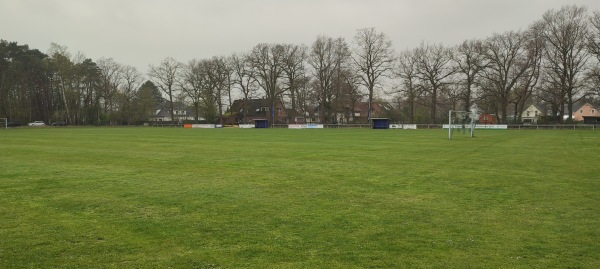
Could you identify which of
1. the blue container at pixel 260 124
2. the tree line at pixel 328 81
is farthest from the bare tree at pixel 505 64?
the blue container at pixel 260 124

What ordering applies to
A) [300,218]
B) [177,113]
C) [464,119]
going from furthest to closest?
1. [177,113]
2. [464,119]
3. [300,218]

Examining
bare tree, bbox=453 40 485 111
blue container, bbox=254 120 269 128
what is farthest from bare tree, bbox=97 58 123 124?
bare tree, bbox=453 40 485 111

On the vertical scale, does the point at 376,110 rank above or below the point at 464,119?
above

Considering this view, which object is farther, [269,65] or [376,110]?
[376,110]

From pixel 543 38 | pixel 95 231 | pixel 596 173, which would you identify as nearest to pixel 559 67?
pixel 543 38

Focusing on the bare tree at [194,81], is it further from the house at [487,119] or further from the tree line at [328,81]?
the house at [487,119]

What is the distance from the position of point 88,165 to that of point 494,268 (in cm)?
1502

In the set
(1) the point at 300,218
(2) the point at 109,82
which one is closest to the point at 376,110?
(2) the point at 109,82

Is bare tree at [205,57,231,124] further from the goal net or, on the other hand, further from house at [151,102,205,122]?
the goal net

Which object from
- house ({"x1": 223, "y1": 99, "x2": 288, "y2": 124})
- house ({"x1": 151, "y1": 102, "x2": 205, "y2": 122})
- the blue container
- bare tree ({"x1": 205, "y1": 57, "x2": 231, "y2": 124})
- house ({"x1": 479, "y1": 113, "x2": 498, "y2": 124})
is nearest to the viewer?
house ({"x1": 479, "y1": 113, "x2": 498, "y2": 124})

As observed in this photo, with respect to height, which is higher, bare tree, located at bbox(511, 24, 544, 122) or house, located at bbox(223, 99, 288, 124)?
bare tree, located at bbox(511, 24, 544, 122)

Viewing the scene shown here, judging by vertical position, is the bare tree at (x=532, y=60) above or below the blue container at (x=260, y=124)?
above

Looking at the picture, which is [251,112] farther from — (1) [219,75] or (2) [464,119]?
(2) [464,119]

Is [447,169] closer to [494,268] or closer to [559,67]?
[494,268]
